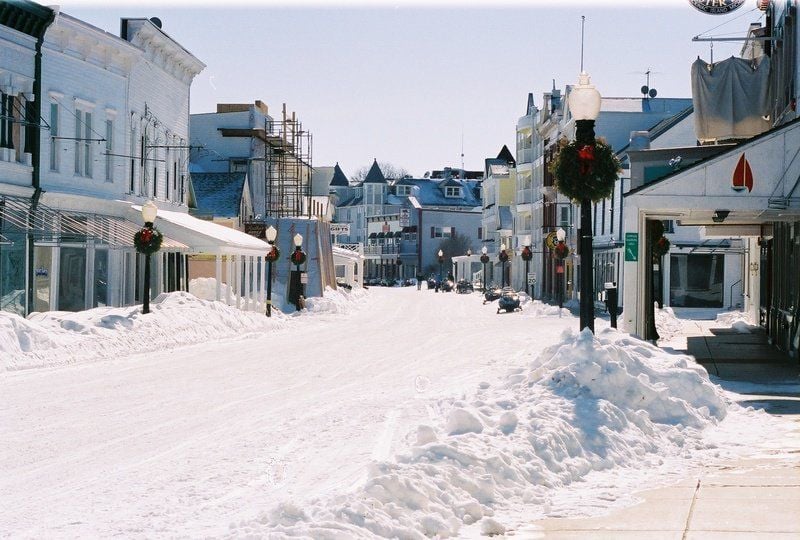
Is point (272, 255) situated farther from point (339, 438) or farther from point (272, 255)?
point (339, 438)

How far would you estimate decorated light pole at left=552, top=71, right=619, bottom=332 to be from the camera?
52.6ft

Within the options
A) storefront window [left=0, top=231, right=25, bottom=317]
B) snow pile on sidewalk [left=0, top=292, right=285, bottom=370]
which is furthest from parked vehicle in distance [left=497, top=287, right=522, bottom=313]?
storefront window [left=0, top=231, right=25, bottom=317]

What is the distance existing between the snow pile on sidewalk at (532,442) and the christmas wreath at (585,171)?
8.26ft

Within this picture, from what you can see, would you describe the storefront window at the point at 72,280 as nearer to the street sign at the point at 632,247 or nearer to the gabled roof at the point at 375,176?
the street sign at the point at 632,247

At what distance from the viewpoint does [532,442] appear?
10305mm

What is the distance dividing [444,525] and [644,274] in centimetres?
1710

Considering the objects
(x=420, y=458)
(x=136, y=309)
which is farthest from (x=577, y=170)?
(x=136, y=309)

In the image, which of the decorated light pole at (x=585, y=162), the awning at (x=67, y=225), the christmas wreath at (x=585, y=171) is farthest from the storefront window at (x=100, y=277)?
the christmas wreath at (x=585, y=171)

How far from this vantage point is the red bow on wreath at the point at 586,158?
17.2 meters

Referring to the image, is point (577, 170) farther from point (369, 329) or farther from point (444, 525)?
point (369, 329)

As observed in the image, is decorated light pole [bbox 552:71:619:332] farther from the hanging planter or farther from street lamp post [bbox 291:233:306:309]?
street lamp post [bbox 291:233:306:309]

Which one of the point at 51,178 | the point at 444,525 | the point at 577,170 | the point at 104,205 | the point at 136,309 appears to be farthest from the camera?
the point at 104,205

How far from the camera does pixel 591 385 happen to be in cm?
1287

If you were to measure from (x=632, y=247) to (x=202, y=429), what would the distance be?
498 inches
